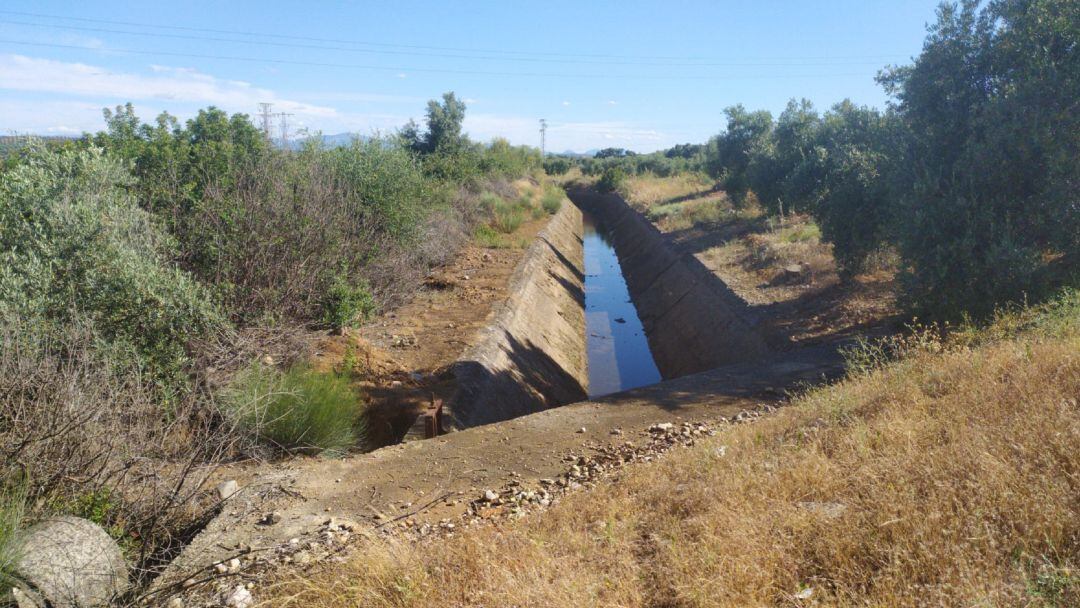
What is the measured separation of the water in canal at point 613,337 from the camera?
1633cm

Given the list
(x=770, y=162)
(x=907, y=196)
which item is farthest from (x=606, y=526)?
(x=770, y=162)

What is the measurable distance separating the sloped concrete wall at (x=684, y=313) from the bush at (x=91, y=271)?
1062 centimetres

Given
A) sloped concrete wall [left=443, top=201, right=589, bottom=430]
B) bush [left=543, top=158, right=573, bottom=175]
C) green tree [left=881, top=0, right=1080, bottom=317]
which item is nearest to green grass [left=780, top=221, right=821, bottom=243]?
sloped concrete wall [left=443, top=201, right=589, bottom=430]

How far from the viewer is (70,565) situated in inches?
172

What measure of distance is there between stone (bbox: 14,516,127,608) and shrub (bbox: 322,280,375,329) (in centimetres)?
682

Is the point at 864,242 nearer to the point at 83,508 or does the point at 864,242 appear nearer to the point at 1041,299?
the point at 1041,299

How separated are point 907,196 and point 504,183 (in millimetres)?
26338

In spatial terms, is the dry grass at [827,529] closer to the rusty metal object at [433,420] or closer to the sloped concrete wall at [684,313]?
the rusty metal object at [433,420]

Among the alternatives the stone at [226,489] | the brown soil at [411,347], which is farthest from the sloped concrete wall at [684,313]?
the stone at [226,489]

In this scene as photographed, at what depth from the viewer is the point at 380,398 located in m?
9.93

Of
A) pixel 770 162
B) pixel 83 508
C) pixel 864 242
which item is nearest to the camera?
pixel 83 508

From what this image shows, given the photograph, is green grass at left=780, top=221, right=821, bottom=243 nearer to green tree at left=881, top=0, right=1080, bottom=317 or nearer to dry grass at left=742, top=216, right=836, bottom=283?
dry grass at left=742, top=216, right=836, bottom=283

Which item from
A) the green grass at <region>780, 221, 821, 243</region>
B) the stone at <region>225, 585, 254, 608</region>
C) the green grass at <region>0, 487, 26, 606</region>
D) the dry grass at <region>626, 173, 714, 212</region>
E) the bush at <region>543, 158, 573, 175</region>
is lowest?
the stone at <region>225, 585, 254, 608</region>

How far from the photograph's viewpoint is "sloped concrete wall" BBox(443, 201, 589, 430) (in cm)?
1035
